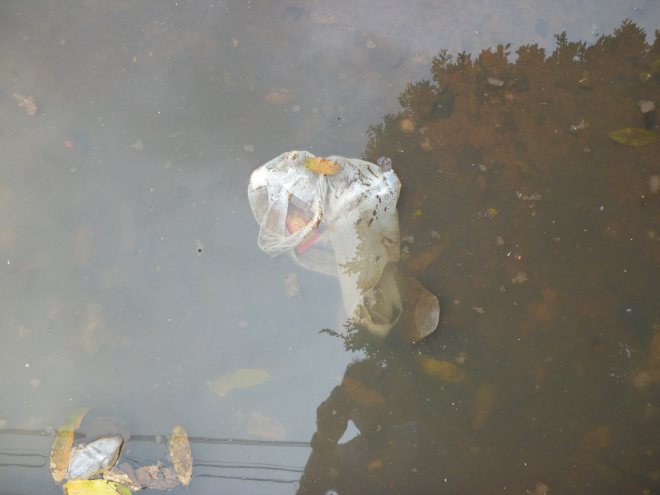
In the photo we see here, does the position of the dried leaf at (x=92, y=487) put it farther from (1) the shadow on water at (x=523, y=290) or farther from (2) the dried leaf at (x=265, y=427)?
(1) the shadow on water at (x=523, y=290)

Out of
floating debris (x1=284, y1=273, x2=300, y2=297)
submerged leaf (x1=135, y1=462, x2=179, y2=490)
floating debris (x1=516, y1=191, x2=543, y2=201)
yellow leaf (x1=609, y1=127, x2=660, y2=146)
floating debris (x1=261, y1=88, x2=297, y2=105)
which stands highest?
yellow leaf (x1=609, y1=127, x2=660, y2=146)

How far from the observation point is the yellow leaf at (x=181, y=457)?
2256 mm

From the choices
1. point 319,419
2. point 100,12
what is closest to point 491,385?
point 319,419

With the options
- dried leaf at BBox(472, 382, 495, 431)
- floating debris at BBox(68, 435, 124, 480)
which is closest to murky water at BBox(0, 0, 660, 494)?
dried leaf at BBox(472, 382, 495, 431)

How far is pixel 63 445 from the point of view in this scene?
227 centimetres

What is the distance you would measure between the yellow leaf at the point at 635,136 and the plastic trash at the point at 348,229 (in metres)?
1.24

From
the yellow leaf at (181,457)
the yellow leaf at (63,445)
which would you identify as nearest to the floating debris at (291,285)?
the yellow leaf at (181,457)

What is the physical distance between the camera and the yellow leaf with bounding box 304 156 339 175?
2.23 meters

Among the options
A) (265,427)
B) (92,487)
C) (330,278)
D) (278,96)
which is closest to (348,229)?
(330,278)

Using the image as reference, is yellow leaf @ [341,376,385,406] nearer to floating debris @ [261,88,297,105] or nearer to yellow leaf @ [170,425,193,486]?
yellow leaf @ [170,425,193,486]

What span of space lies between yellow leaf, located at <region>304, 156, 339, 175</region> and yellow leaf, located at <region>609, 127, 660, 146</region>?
1556 millimetres

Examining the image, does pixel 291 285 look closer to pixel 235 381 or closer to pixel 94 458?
pixel 235 381

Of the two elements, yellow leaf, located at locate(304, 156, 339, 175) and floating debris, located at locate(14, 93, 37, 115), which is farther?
floating debris, located at locate(14, 93, 37, 115)

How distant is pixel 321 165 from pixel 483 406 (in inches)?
62.1
